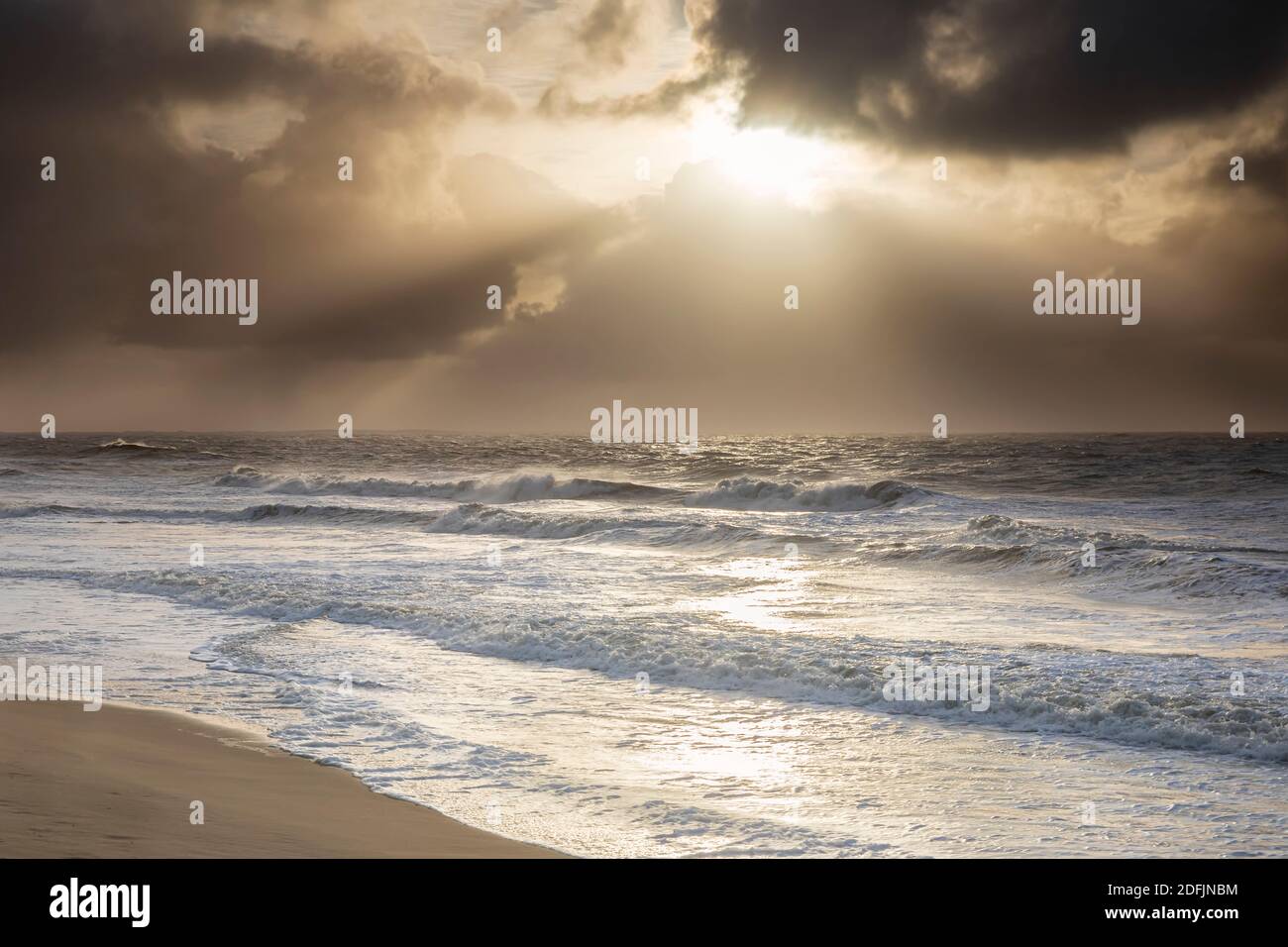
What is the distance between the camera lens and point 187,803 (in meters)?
6.60

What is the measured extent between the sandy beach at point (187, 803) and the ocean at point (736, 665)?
35 centimetres

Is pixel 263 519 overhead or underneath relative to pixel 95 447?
underneath

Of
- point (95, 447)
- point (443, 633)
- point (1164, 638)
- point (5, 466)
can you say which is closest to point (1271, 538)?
point (1164, 638)

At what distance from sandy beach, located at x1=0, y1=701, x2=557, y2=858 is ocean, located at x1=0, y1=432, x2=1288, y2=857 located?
0.35 m

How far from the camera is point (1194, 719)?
27.8 feet

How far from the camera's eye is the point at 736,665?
10977 millimetres

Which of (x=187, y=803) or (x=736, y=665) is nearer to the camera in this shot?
(x=187, y=803)

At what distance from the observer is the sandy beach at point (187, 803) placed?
226 inches

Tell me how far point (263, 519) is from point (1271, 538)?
1240 inches

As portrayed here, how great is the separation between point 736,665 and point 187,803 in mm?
6033

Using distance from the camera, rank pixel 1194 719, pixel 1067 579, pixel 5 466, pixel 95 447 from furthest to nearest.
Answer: pixel 95 447 → pixel 5 466 → pixel 1067 579 → pixel 1194 719

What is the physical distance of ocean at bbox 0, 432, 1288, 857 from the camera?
6629 millimetres

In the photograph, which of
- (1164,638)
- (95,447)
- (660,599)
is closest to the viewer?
(1164,638)
